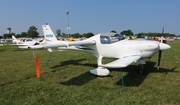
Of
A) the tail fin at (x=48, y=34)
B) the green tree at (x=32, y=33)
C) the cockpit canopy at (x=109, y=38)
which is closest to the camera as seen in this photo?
the cockpit canopy at (x=109, y=38)

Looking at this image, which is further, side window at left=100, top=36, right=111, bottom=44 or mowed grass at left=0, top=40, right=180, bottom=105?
side window at left=100, top=36, right=111, bottom=44

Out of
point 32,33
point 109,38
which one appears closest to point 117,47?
point 109,38

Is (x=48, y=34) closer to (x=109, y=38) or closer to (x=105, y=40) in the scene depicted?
(x=105, y=40)

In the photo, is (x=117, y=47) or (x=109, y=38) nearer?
(x=117, y=47)

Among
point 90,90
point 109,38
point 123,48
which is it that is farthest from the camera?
point 109,38

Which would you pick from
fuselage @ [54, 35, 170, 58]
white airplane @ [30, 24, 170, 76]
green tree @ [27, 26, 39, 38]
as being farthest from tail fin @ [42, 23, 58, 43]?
Answer: green tree @ [27, 26, 39, 38]

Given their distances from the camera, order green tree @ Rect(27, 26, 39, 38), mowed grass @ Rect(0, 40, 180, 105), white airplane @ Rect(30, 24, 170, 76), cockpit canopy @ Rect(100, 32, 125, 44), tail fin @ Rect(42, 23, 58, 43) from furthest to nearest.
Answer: green tree @ Rect(27, 26, 39, 38) → tail fin @ Rect(42, 23, 58, 43) → cockpit canopy @ Rect(100, 32, 125, 44) → white airplane @ Rect(30, 24, 170, 76) → mowed grass @ Rect(0, 40, 180, 105)

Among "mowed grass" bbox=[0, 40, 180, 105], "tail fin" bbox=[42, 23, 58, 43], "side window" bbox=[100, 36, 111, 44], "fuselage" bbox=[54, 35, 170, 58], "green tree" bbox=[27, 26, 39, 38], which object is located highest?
"green tree" bbox=[27, 26, 39, 38]

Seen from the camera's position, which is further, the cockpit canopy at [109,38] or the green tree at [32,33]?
the green tree at [32,33]

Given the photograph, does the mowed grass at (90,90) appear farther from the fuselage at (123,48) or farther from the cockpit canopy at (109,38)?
the cockpit canopy at (109,38)

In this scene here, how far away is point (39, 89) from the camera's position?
5.61 meters

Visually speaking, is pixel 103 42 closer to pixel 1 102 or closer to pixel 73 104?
pixel 73 104

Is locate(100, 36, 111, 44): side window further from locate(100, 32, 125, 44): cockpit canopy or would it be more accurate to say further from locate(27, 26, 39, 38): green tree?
locate(27, 26, 39, 38): green tree

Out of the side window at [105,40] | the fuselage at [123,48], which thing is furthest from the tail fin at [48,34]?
the side window at [105,40]
